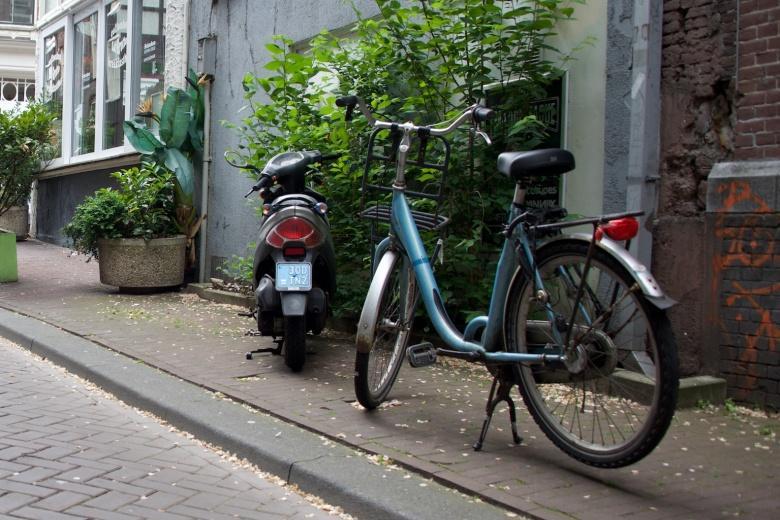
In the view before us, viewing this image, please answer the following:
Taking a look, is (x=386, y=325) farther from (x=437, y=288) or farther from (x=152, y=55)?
(x=152, y=55)

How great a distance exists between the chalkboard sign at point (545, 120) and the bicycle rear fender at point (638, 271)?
8.47 feet

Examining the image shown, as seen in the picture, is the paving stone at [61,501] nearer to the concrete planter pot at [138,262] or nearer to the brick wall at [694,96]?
the brick wall at [694,96]

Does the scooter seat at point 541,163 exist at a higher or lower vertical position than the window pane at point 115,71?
lower

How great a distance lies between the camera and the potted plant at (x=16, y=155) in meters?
11.2

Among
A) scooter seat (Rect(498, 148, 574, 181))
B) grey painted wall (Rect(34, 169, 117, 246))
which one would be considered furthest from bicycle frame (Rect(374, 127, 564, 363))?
grey painted wall (Rect(34, 169, 117, 246))

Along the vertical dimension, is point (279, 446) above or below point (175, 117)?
below

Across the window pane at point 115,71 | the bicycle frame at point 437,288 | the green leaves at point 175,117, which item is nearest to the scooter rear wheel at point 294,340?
the bicycle frame at point 437,288

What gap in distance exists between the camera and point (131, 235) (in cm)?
1019

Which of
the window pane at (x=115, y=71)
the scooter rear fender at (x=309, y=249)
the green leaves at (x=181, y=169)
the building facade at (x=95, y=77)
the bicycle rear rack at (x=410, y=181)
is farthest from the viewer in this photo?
the window pane at (x=115, y=71)

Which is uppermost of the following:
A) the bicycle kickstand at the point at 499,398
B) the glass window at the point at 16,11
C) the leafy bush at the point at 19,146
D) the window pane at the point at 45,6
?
the glass window at the point at 16,11

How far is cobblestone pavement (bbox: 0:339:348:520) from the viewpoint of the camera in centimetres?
365

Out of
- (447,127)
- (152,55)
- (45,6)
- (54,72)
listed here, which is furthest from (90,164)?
(447,127)

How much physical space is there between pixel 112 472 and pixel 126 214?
21.1ft

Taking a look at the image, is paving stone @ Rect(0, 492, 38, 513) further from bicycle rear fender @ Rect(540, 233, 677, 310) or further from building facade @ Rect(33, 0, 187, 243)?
building facade @ Rect(33, 0, 187, 243)
